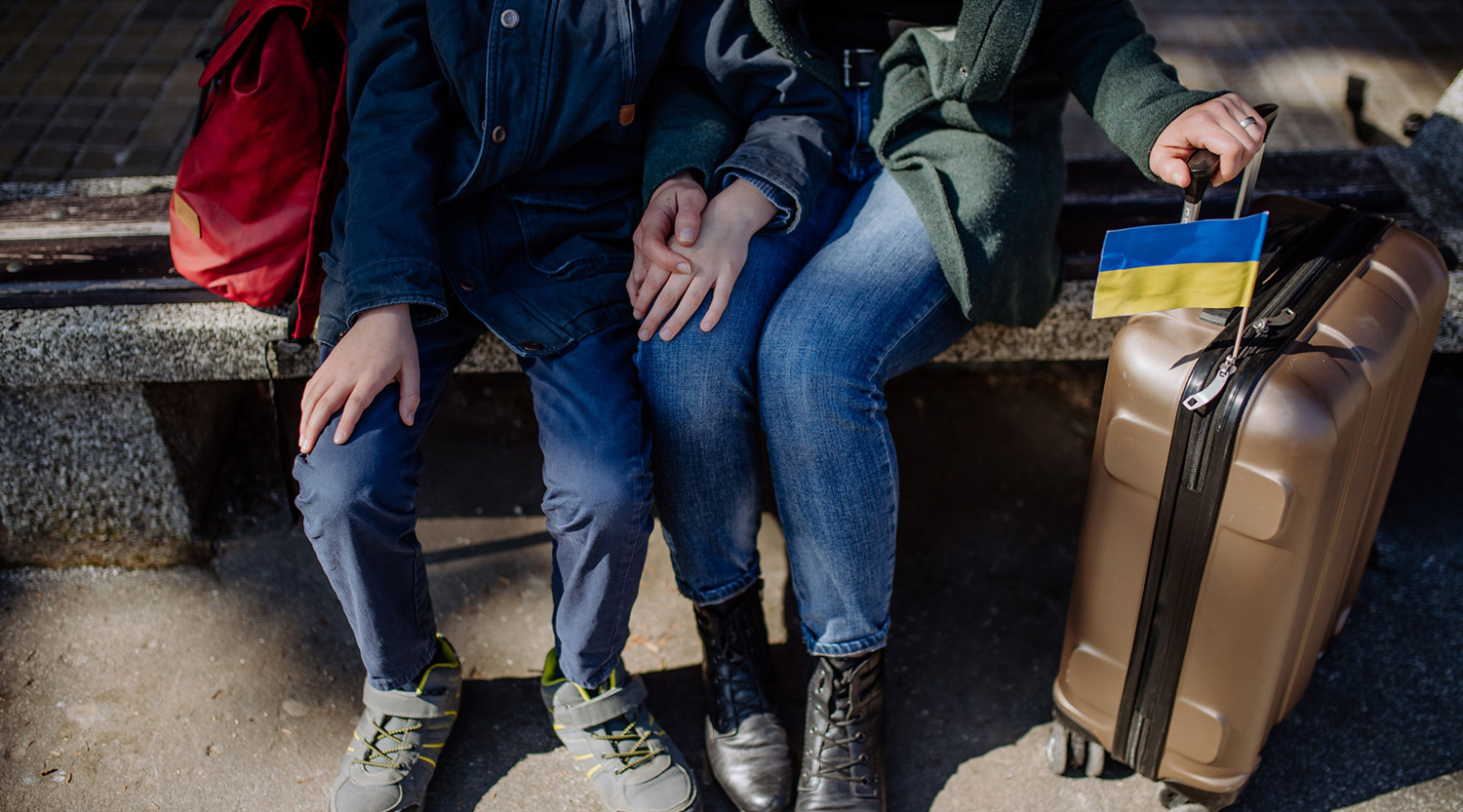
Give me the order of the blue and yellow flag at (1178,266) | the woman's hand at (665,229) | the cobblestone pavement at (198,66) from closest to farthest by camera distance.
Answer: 1. the blue and yellow flag at (1178,266)
2. the woman's hand at (665,229)
3. the cobblestone pavement at (198,66)

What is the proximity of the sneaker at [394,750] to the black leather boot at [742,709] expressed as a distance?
48cm

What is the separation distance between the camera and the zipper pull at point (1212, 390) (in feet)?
4.43

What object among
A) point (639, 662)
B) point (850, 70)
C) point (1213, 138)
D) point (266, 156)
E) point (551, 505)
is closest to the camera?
point (1213, 138)

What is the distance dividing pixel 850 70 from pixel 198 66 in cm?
301

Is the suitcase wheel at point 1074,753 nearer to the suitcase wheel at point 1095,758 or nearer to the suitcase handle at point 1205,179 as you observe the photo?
the suitcase wheel at point 1095,758

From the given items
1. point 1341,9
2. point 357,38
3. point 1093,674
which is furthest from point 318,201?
point 1341,9

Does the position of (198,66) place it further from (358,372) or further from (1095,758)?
(1095,758)

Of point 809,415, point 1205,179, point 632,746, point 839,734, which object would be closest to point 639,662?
point 632,746

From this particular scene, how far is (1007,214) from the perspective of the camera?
1.68 metres

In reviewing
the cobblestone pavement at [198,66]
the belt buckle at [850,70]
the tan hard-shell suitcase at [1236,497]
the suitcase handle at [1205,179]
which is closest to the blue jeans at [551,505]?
the belt buckle at [850,70]

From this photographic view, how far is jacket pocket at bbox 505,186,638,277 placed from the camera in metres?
1.71

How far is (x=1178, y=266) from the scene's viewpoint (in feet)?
4.48

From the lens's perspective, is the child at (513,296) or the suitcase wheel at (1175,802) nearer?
the child at (513,296)

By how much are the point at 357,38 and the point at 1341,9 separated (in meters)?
4.20
